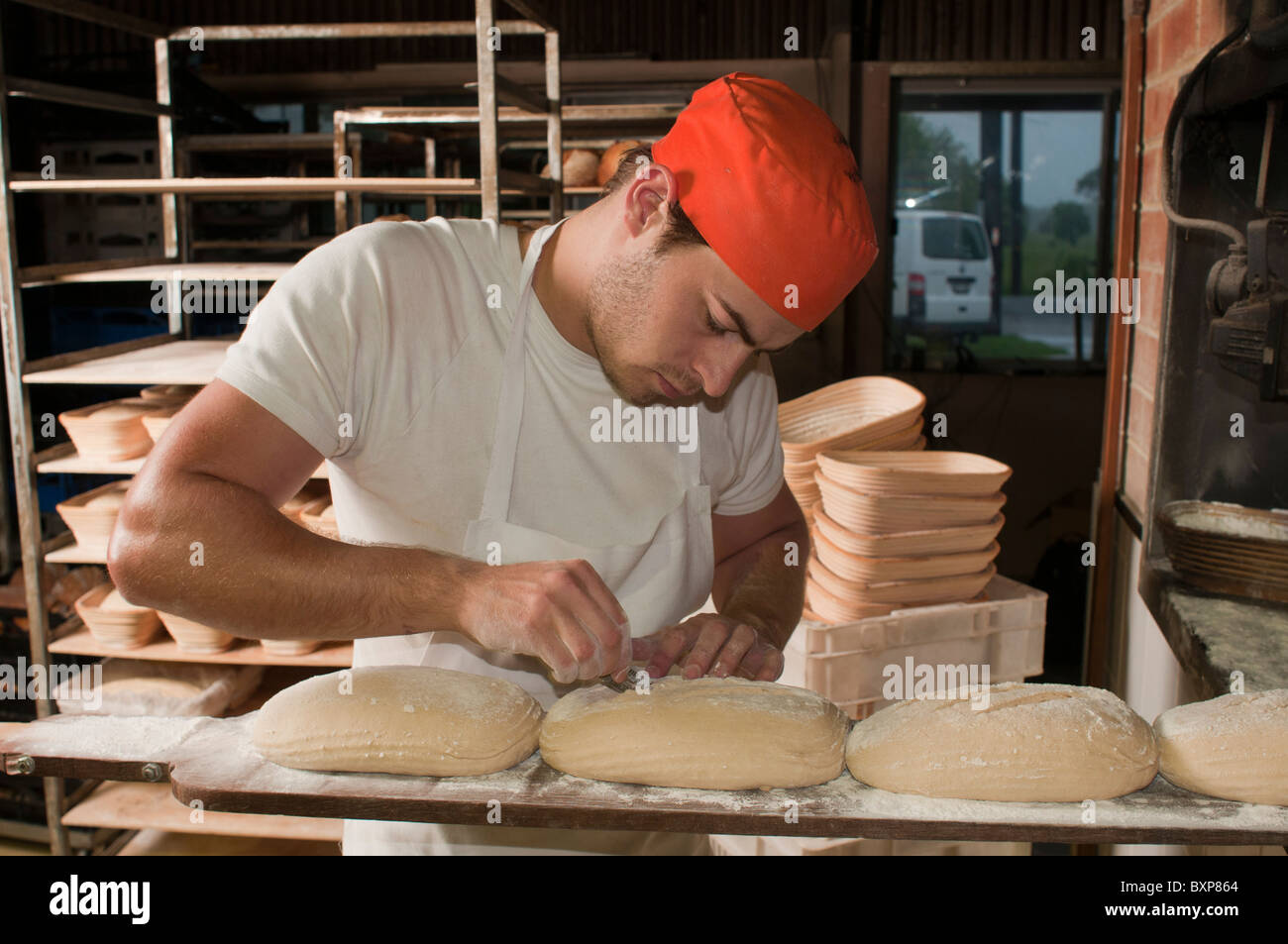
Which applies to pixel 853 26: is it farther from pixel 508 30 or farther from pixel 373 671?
pixel 373 671

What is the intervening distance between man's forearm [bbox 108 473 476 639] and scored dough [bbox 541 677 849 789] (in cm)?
22

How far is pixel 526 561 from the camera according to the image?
4.68 ft

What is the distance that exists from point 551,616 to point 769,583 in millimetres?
655

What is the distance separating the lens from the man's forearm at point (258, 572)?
1161mm

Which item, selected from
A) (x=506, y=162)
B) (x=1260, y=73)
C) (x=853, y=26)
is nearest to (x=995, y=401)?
(x=853, y=26)

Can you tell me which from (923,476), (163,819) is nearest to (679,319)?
(923,476)

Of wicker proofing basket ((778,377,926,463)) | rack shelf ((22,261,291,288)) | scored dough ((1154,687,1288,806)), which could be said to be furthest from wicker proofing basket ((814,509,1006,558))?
rack shelf ((22,261,291,288))

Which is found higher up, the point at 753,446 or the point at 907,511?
the point at 753,446

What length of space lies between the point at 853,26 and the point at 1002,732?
5001 mm

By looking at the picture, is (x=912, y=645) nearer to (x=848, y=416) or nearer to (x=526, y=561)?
(x=848, y=416)

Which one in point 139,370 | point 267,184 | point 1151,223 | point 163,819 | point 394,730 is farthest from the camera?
point 163,819

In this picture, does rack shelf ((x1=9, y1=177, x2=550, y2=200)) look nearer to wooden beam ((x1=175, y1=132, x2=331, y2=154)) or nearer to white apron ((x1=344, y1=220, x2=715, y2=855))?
wooden beam ((x1=175, y1=132, x2=331, y2=154))

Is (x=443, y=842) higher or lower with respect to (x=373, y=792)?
lower
